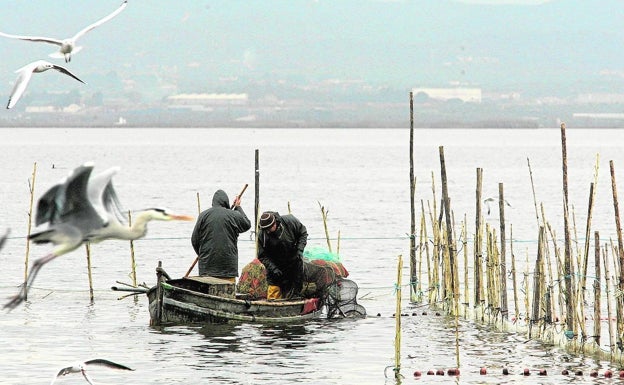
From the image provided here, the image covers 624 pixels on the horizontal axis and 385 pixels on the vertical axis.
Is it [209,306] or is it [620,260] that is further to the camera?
→ [209,306]

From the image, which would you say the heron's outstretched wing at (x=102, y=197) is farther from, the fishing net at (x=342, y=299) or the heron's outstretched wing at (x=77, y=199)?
the fishing net at (x=342, y=299)

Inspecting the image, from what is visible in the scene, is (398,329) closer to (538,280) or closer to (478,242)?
(538,280)

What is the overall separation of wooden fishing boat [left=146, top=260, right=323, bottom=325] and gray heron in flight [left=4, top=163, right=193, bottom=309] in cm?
1230

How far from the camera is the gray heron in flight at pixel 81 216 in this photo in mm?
8477

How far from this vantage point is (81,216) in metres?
8.66

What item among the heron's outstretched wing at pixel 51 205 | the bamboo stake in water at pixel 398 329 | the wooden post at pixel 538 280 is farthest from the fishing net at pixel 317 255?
the heron's outstretched wing at pixel 51 205

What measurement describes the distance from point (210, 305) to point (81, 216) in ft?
41.6

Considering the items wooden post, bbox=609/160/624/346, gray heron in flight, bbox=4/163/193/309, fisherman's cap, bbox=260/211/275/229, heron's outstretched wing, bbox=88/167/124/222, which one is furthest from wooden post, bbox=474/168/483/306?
gray heron in flight, bbox=4/163/193/309

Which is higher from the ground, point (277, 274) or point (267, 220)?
point (267, 220)

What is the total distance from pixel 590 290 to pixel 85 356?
1236 centimetres

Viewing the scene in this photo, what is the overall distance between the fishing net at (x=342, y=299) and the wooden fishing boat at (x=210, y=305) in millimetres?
891

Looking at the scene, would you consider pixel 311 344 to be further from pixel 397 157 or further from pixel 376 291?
pixel 397 157

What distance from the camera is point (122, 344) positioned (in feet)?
67.1

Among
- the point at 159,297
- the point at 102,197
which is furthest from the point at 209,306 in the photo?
the point at 102,197
